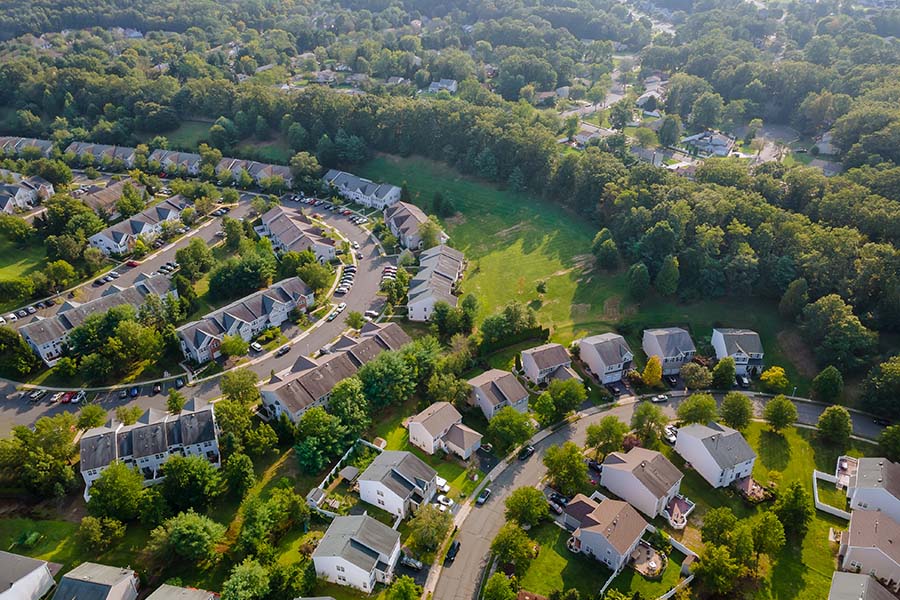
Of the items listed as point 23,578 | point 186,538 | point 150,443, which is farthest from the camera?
point 150,443

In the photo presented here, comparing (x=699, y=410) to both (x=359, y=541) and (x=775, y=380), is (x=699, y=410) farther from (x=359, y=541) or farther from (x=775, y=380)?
(x=359, y=541)

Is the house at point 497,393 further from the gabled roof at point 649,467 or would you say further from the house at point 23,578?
the house at point 23,578

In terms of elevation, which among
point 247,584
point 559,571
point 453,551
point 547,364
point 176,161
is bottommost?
point 176,161

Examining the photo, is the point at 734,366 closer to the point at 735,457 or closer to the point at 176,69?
the point at 735,457

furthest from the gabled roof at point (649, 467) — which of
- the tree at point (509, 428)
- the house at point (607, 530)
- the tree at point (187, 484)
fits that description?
the tree at point (187, 484)

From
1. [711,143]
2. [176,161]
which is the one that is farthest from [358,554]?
[711,143]
